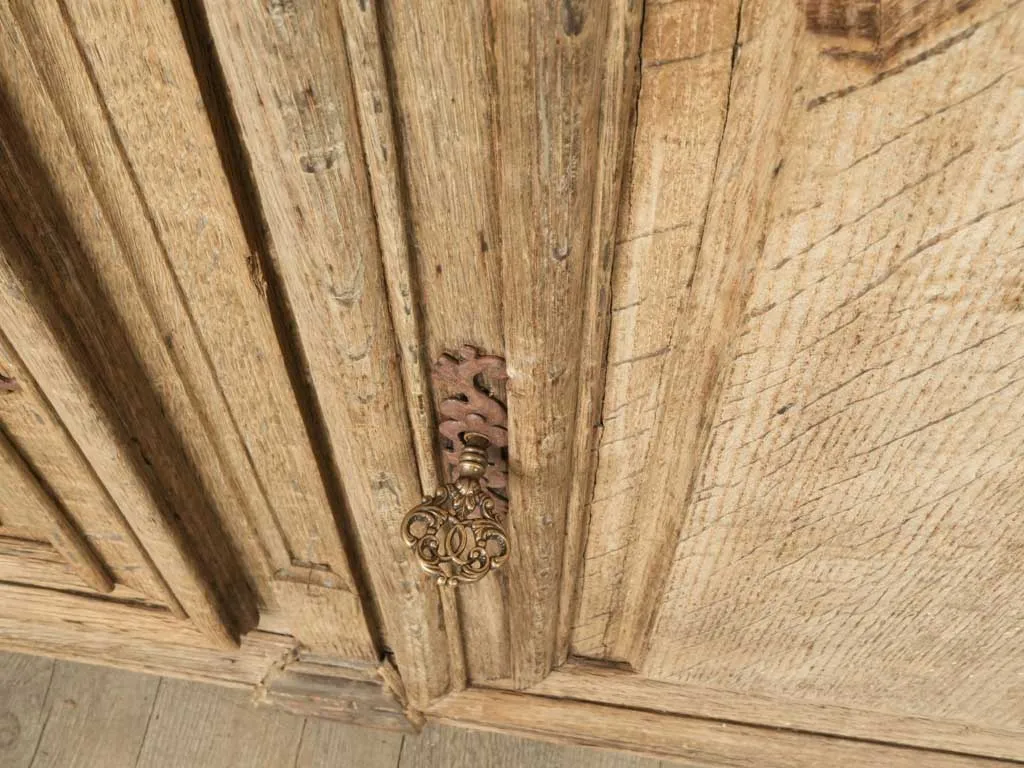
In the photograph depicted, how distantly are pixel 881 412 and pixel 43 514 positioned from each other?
2.76 ft

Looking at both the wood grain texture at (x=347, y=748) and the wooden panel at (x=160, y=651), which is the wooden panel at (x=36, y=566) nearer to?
the wooden panel at (x=160, y=651)

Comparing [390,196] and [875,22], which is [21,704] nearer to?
[390,196]

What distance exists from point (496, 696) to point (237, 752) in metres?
0.48

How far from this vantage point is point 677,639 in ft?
2.96

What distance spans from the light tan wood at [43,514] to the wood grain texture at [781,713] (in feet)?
1.87

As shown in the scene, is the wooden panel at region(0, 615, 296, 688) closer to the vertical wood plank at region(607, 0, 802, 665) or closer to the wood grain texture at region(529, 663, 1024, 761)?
the wood grain texture at region(529, 663, 1024, 761)

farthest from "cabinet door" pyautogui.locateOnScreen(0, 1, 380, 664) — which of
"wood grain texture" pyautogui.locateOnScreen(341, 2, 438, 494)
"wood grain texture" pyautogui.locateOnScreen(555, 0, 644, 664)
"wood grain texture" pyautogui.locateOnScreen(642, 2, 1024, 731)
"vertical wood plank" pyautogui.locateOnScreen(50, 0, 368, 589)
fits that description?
"wood grain texture" pyautogui.locateOnScreen(642, 2, 1024, 731)

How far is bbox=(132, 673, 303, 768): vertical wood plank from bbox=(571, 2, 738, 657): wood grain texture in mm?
863

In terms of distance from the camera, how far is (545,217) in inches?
17.3

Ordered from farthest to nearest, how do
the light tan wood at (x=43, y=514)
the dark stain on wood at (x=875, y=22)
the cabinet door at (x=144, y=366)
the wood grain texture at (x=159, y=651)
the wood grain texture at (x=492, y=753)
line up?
1. the wood grain texture at (x=492, y=753)
2. the wood grain texture at (x=159, y=651)
3. the light tan wood at (x=43, y=514)
4. the cabinet door at (x=144, y=366)
5. the dark stain on wood at (x=875, y=22)

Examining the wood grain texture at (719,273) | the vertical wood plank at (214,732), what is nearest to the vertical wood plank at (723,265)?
the wood grain texture at (719,273)

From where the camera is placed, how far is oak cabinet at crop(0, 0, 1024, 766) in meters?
0.40

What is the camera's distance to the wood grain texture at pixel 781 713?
984mm

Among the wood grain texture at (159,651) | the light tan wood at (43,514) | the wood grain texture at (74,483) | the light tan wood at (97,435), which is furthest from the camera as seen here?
the wood grain texture at (159,651)
